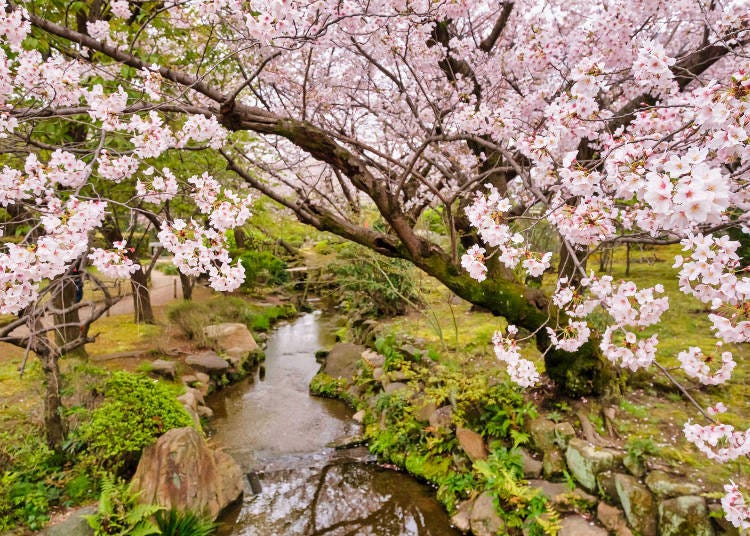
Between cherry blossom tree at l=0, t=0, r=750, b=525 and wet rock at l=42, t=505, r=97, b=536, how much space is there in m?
2.26

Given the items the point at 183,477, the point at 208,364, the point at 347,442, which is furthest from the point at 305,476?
the point at 208,364

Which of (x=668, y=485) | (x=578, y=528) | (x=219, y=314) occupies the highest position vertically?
(x=219, y=314)

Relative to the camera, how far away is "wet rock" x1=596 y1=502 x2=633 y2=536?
3.69 metres

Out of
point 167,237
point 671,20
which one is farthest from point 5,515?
point 671,20

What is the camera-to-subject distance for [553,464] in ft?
14.4

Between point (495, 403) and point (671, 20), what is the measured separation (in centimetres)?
501

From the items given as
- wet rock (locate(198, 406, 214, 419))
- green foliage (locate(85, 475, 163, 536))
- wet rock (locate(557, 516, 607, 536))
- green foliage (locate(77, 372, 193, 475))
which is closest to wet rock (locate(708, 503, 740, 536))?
wet rock (locate(557, 516, 607, 536))

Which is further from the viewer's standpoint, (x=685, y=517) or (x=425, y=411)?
(x=425, y=411)

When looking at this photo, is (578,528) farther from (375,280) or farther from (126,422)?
(375,280)

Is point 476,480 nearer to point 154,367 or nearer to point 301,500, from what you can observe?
point 301,500

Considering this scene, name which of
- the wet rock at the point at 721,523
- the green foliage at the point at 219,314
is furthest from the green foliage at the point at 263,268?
the wet rock at the point at 721,523

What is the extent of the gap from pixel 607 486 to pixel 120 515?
4.39m

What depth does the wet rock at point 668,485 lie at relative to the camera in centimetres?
350

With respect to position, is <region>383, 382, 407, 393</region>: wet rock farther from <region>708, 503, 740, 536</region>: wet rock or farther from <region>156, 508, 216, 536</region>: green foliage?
<region>708, 503, 740, 536</region>: wet rock
